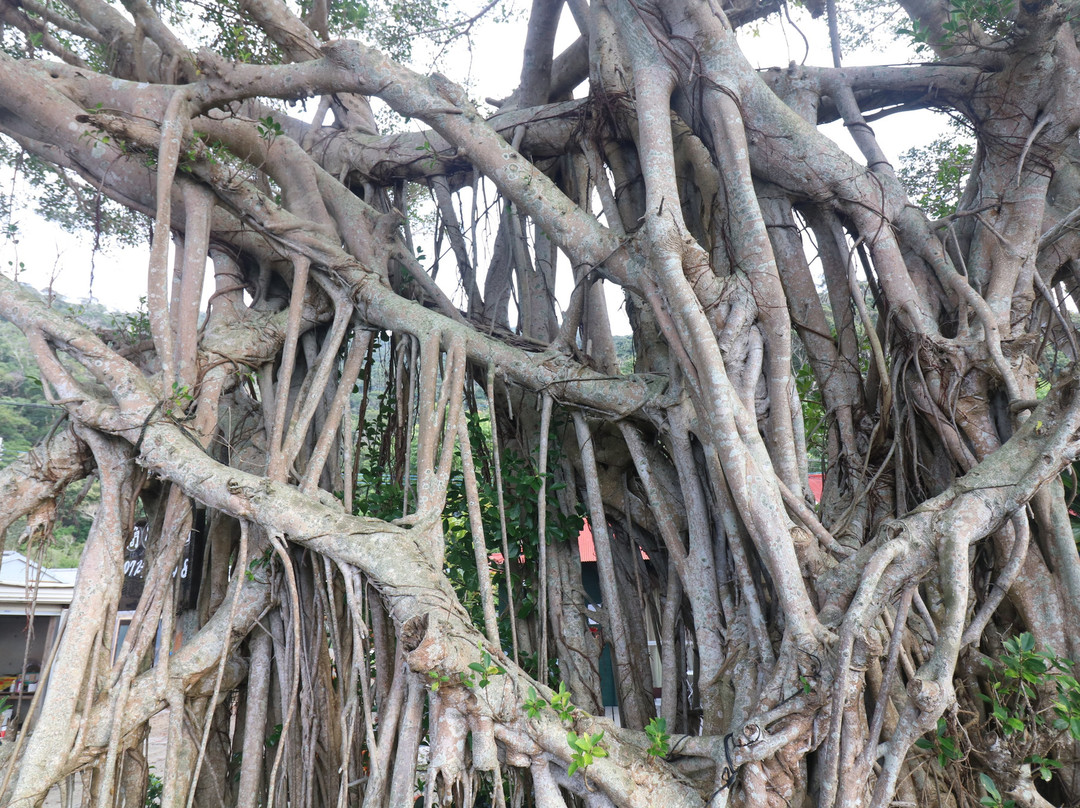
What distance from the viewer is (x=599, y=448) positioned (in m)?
3.47

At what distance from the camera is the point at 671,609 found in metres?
3.05

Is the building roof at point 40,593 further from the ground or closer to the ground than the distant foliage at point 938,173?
closer to the ground

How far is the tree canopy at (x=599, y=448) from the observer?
7.60 feet

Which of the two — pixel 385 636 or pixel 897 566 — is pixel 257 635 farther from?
pixel 897 566

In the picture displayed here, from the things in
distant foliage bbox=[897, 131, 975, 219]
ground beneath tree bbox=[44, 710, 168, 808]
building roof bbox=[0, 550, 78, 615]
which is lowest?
ground beneath tree bbox=[44, 710, 168, 808]

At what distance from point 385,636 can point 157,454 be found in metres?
1.14

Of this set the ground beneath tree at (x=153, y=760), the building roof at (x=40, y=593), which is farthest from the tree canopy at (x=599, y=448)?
the building roof at (x=40, y=593)

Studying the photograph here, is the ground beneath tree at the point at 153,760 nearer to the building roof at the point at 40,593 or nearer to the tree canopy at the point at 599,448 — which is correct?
the tree canopy at the point at 599,448

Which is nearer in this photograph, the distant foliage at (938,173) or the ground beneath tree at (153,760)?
the ground beneath tree at (153,760)

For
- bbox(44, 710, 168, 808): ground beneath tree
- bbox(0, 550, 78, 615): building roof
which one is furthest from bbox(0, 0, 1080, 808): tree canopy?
bbox(0, 550, 78, 615): building roof

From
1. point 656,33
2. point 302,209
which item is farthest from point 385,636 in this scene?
point 656,33

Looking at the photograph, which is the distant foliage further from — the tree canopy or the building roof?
the building roof

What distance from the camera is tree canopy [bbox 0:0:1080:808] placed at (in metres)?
2.32

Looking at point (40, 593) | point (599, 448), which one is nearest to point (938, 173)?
point (599, 448)
